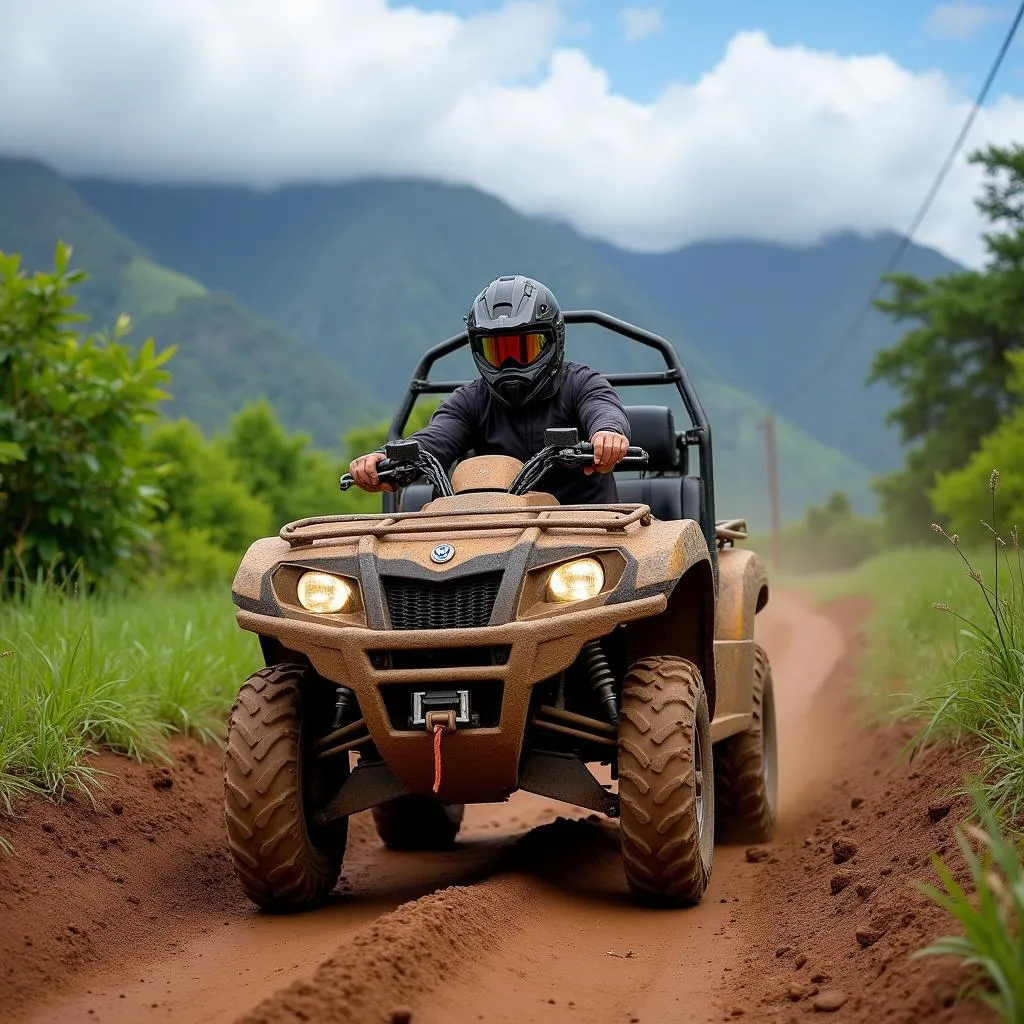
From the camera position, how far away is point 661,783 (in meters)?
4.68

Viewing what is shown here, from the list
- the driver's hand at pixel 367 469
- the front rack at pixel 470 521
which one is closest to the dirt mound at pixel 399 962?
the front rack at pixel 470 521

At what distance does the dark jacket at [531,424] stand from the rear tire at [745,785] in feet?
4.50

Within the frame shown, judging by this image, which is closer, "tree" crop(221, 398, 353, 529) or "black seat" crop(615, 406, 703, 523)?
"black seat" crop(615, 406, 703, 523)

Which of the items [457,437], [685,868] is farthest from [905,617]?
[685,868]

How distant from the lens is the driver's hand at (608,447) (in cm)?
537

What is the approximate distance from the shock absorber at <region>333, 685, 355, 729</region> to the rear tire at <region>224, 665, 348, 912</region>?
0.11m

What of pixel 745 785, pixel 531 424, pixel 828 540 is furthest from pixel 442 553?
pixel 828 540

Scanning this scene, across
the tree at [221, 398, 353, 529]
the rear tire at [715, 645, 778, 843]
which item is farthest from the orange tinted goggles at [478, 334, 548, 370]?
the tree at [221, 398, 353, 529]

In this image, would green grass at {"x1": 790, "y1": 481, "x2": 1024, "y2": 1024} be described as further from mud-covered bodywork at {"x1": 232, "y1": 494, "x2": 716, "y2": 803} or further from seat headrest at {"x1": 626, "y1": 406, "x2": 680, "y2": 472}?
seat headrest at {"x1": 626, "y1": 406, "x2": 680, "y2": 472}

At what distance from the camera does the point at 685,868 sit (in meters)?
4.84

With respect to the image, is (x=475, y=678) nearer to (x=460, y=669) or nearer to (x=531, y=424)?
(x=460, y=669)

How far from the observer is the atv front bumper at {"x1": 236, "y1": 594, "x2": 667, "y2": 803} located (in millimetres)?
4566

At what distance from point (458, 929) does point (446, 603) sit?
105 cm

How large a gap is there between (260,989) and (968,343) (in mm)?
39190
